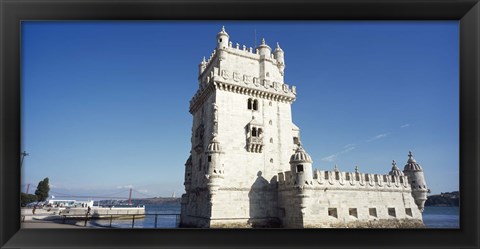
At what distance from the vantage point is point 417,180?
1986 cm

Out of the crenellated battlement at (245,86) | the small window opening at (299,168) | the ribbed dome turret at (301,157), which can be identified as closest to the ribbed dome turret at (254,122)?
the crenellated battlement at (245,86)

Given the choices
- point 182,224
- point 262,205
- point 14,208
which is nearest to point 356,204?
point 262,205

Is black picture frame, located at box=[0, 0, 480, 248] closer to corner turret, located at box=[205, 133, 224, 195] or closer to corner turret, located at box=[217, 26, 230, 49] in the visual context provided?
corner turret, located at box=[205, 133, 224, 195]

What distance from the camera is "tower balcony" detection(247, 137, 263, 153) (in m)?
17.6

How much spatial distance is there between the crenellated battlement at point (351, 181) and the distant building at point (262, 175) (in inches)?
2.3

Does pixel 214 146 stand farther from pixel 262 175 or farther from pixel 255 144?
pixel 262 175

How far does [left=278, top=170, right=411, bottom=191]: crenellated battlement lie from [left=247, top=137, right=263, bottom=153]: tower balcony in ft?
6.57

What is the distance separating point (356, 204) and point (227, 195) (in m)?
7.73

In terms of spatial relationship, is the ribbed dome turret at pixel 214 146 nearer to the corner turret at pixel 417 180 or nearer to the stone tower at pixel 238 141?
the stone tower at pixel 238 141

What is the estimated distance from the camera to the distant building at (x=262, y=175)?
16.1 metres

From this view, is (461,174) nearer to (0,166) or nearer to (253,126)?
(0,166)

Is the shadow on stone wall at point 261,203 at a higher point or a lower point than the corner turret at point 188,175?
lower

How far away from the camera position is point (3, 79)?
6.18m
